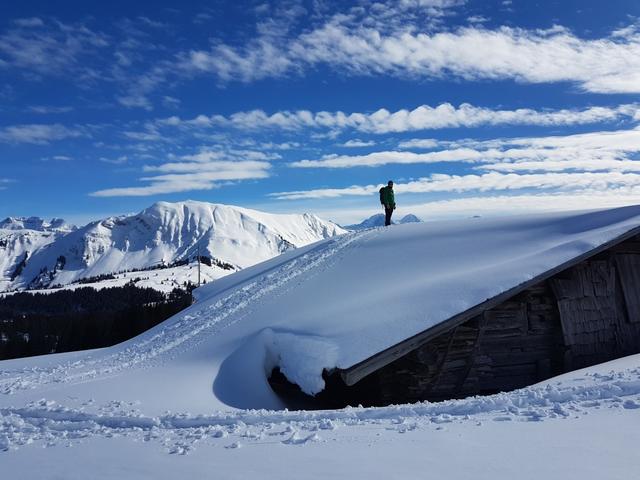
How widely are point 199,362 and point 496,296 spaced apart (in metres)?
8.00

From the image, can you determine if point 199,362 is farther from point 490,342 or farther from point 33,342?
point 33,342

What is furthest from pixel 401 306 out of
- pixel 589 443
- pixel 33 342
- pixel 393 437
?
pixel 33 342

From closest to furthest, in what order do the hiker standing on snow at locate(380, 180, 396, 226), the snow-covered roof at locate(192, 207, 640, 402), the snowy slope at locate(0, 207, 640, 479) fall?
the snowy slope at locate(0, 207, 640, 479) → the snow-covered roof at locate(192, 207, 640, 402) → the hiker standing on snow at locate(380, 180, 396, 226)

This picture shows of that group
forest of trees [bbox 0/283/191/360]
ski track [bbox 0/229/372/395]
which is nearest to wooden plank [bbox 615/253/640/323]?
ski track [bbox 0/229/372/395]

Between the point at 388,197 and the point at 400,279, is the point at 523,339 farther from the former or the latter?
the point at 388,197

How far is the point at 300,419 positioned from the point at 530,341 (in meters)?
9.39

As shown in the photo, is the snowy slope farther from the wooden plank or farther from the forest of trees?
the forest of trees

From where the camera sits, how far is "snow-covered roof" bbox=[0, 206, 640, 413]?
11758 mm

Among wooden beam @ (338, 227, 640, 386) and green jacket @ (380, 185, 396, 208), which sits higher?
green jacket @ (380, 185, 396, 208)

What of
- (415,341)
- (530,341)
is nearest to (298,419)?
(415,341)

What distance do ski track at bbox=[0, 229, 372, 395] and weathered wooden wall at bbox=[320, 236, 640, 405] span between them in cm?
490

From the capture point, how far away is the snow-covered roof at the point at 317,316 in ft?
38.6

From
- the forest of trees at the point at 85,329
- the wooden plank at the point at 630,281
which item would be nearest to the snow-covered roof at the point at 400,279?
the wooden plank at the point at 630,281

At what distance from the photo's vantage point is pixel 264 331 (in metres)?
14.1
